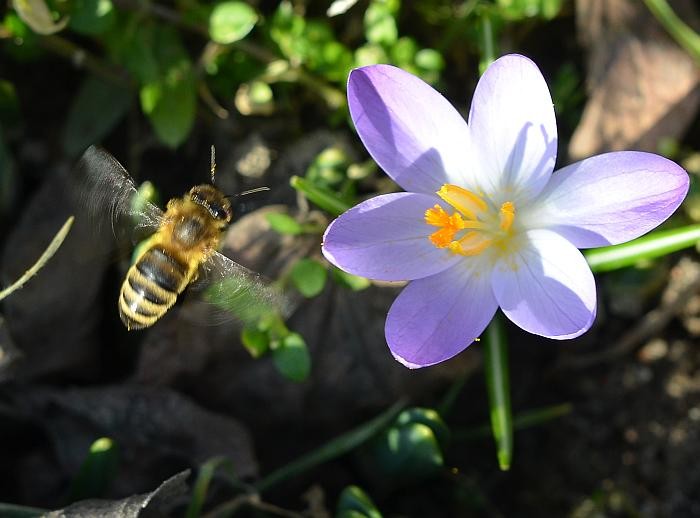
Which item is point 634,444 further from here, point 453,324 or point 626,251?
point 453,324

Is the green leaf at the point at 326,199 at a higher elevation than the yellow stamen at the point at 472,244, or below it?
higher

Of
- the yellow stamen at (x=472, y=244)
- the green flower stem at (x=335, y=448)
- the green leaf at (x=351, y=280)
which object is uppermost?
the yellow stamen at (x=472, y=244)

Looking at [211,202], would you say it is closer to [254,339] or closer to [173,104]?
[254,339]

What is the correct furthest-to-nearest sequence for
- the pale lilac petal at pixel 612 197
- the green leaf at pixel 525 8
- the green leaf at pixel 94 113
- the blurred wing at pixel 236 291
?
1. the green leaf at pixel 94 113
2. the green leaf at pixel 525 8
3. the blurred wing at pixel 236 291
4. the pale lilac petal at pixel 612 197

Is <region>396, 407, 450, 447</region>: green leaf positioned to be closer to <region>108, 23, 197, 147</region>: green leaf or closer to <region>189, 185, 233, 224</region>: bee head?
<region>189, 185, 233, 224</region>: bee head

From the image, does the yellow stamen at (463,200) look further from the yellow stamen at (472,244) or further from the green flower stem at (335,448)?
the green flower stem at (335,448)

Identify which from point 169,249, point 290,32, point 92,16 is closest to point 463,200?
point 169,249

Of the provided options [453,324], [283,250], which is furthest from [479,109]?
[283,250]

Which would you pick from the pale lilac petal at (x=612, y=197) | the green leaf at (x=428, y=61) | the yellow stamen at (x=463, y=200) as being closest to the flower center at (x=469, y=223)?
the yellow stamen at (x=463, y=200)
